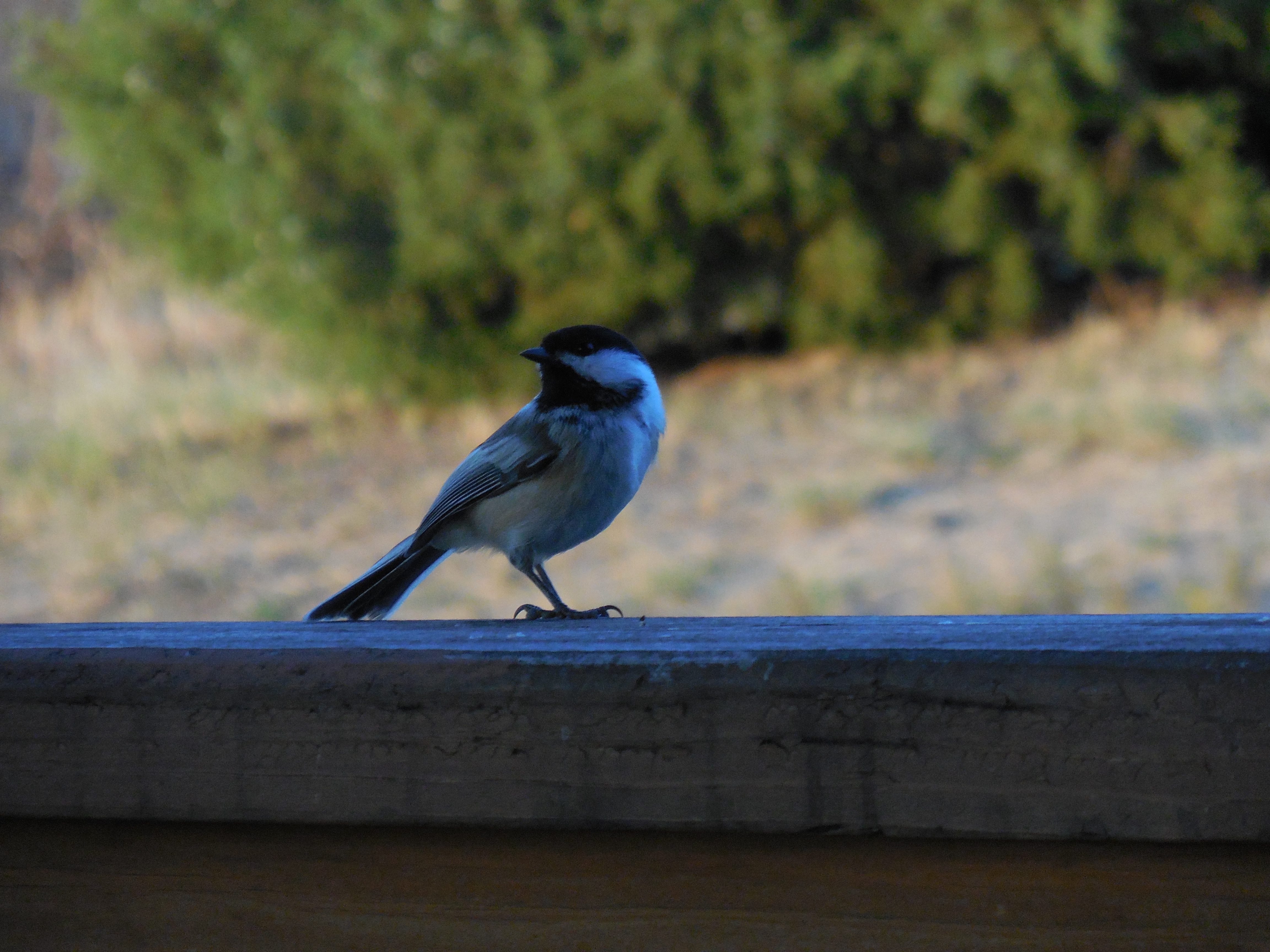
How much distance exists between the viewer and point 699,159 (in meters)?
10.1

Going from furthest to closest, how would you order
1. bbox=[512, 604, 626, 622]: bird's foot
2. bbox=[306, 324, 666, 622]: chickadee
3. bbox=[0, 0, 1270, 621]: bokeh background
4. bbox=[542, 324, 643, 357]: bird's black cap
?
bbox=[0, 0, 1270, 621]: bokeh background
bbox=[542, 324, 643, 357]: bird's black cap
bbox=[306, 324, 666, 622]: chickadee
bbox=[512, 604, 626, 622]: bird's foot

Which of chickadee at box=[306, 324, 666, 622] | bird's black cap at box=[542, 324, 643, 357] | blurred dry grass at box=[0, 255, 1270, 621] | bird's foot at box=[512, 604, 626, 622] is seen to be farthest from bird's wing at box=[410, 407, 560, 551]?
blurred dry grass at box=[0, 255, 1270, 621]

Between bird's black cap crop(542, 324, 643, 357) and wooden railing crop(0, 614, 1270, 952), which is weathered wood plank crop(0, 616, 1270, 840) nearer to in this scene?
wooden railing crop(0, 614, 1270, 952)

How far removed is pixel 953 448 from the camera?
29.5ft

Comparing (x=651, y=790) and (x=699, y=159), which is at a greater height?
(x=699, y=159)

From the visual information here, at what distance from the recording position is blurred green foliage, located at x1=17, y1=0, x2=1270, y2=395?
986 cm

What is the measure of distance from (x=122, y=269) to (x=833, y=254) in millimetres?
10582

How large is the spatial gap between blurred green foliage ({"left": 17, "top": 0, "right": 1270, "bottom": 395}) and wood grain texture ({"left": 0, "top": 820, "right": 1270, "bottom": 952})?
8891 millimetres

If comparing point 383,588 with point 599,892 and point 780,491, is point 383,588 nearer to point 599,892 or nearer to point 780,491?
point 599,892

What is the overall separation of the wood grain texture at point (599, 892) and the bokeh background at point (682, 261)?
6.35 metres

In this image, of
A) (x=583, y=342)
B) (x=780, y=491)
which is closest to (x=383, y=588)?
(x=583, y=342)

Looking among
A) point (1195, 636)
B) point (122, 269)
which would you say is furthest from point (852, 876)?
point (122, 269)

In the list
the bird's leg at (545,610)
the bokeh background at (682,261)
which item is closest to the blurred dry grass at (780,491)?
the bokeh background at (682,261)

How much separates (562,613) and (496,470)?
55cm
